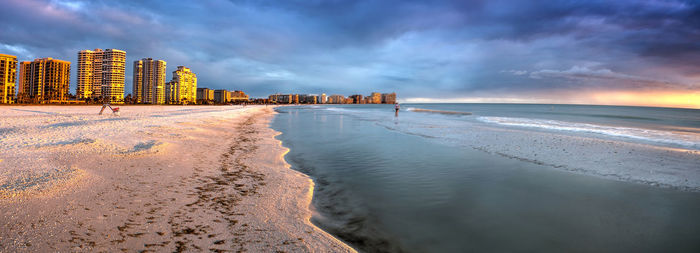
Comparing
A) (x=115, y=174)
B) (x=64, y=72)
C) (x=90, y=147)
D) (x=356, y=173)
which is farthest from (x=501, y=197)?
(x=64, y=72)

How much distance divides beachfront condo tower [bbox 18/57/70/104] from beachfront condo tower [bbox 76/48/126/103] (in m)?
18.9

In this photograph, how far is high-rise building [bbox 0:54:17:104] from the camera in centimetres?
10006

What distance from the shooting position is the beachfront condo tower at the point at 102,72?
15488 centimetres

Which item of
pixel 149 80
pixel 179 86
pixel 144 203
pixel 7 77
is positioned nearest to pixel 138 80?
pixel 149 80

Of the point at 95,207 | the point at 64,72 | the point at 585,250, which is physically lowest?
the point at 585,250

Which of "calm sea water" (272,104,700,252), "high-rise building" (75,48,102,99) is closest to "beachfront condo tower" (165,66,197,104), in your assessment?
"high-rise building" (75,48,102,99)

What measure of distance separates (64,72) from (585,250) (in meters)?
193

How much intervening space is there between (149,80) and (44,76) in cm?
5325

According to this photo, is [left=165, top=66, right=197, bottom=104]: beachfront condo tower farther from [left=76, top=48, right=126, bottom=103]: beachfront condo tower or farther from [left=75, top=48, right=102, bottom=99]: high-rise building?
[left=75, top=48, right=102, bottom=99]: high-rise building

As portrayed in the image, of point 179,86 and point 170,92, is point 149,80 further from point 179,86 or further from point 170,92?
point 179,86

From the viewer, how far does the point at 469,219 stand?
564cm

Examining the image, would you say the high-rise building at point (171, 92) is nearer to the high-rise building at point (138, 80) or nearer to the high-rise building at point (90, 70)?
the high-rise building at point (138, 80)

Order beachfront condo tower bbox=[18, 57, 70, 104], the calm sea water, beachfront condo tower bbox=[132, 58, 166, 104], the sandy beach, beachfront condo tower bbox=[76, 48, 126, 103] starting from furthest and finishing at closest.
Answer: beachfront condo tower bbox=[132, 58, 166, 104]
beachfront condo tower bbox=[76, 48, 126, 103]
beachfront condo tower bbox=[18, 57, 70, 104]
the calm sea water
the sandy beach

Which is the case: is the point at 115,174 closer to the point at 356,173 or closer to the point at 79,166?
the point at 79,166
